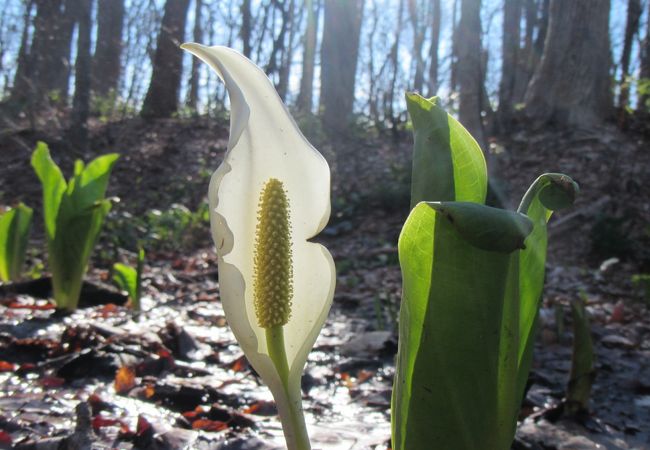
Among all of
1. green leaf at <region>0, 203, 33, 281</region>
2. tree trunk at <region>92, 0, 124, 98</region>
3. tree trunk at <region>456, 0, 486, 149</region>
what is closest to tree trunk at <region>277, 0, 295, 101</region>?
tree trunk at <region>92, 0, 124, 98</region>

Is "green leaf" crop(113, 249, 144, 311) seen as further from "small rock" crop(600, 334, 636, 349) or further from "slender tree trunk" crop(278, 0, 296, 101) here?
"slender tree trunk" crop(278, 0, 296, 101)

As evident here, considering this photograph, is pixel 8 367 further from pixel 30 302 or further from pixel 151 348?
pixel 30 302

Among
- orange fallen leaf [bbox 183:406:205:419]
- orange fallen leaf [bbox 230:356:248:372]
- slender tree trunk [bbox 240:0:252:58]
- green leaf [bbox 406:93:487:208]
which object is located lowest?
orange fallen leaf [bbox 230:356:248:372]

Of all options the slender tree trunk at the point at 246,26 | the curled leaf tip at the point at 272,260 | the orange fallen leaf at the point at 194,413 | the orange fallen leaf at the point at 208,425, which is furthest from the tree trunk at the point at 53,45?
the curled leaf tip at the point at 272,260

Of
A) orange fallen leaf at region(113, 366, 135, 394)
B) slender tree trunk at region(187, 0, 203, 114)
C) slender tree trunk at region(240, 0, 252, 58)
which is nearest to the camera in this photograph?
orange fallen leaf at region(113, 366, 135, 394)

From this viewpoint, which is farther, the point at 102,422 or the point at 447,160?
the point at 102,422

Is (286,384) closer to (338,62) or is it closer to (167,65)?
(338,62)

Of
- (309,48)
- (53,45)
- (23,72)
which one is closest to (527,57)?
(309,48)

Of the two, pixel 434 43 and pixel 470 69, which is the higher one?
pixel 434 43
